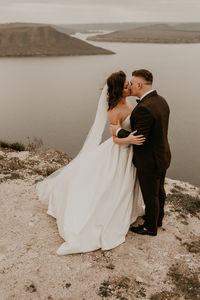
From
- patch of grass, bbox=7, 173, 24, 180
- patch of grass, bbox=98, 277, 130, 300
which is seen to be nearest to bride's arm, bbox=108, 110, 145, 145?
patch of grass, bbox=98, 277, 130, 300

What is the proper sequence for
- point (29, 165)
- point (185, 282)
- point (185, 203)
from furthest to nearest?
1. point (29, 165)
2. point (185, 203)
3. point (185, 282)

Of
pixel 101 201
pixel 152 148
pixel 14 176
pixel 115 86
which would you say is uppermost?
pixel 115 86

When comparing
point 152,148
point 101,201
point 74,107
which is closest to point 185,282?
point 101,201

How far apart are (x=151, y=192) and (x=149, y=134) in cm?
86

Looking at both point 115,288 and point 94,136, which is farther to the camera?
point 94,136

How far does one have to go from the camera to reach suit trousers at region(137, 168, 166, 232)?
12.2ft

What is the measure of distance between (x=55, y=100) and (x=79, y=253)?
27.6m

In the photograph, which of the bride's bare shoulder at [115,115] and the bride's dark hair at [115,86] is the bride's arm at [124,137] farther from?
the bride's dark hair at [115,86]

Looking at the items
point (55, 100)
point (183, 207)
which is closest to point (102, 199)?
point (183, 207)

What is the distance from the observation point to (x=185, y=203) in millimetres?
5664

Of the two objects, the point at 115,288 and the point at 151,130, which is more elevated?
the point at 151,130

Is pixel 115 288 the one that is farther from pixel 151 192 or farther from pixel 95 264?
pixel 151 192

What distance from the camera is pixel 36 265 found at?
365 cm

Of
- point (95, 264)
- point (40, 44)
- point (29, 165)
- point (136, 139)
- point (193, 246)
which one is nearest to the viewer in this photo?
point (136, 139)
